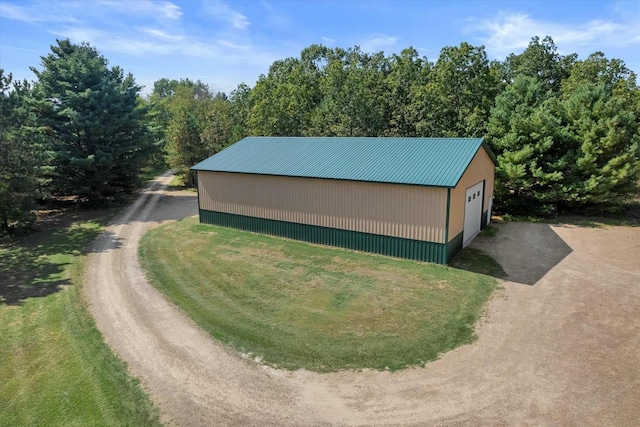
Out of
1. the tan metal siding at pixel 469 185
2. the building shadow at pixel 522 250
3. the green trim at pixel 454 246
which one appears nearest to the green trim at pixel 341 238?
the green trim at pixel 454 246

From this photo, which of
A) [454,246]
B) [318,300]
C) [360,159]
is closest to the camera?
[318,300]

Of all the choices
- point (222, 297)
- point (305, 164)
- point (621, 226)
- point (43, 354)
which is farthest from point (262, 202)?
point (621, 226)

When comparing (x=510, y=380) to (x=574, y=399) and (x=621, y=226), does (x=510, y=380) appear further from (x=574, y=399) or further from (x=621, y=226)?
(x=621, y=226)

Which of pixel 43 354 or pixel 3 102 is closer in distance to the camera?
pixel 43 354

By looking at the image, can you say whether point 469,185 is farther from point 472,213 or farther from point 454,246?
point 454,246

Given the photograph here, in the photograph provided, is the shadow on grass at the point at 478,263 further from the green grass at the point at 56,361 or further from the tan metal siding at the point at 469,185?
the green grass at the point at 56,361

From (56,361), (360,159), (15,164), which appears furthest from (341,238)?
(15,164)
